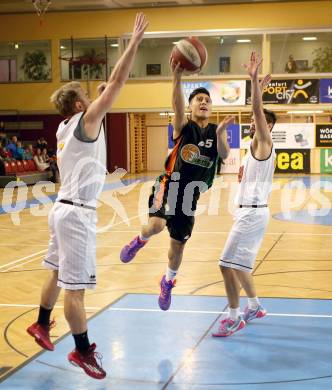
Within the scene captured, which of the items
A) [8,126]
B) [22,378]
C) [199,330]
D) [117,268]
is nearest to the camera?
[22,378]

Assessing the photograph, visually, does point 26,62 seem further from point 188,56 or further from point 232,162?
point 188,56

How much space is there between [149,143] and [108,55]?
6.34 meters

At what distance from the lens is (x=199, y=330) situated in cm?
515

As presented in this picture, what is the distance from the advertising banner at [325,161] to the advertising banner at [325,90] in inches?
95.1

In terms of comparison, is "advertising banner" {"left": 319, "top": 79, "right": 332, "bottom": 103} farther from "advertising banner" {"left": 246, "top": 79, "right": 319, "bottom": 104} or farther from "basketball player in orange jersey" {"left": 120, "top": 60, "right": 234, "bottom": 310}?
"basketball player in orange jersey" {"left": 120, "top": 60, "right": 234, "bottom": 310}

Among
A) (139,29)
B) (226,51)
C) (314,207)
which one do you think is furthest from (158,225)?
(226,51)

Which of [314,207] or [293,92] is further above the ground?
[293,92]

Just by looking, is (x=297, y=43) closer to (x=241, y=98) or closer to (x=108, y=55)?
(x=241, y=98)

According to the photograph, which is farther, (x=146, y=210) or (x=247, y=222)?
(x=146, y=210)

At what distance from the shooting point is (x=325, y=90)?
24766mm

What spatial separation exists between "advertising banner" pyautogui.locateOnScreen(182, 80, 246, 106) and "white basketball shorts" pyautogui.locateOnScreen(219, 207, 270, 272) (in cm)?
2089

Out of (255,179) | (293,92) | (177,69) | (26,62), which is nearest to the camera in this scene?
(177,69)

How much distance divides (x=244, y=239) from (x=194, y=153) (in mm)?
834

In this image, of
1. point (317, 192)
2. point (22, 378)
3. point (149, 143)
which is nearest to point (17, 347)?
point (22, 378)
